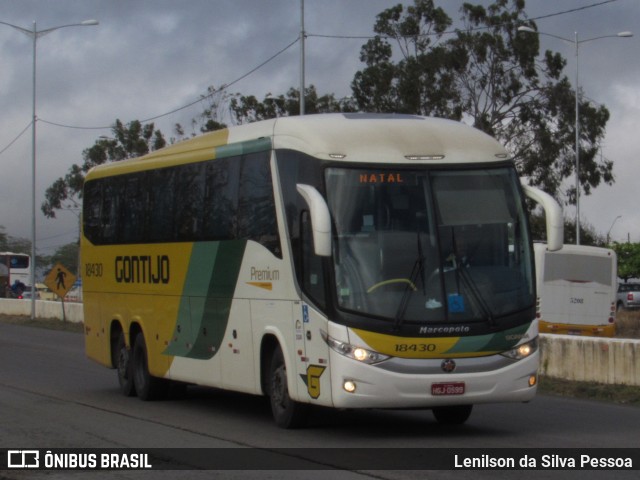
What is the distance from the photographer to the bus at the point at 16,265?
90812 mm

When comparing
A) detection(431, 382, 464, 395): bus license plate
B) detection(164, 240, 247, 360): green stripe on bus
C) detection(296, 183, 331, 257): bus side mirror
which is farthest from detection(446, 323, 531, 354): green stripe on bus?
detection(164, 240, 247, 360): green stripe on bus

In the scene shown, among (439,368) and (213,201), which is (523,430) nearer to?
(439,368)

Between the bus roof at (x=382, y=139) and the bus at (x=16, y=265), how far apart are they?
7992 cm

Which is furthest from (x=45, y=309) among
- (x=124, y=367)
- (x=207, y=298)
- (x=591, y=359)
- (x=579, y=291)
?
(x=207, y=298)

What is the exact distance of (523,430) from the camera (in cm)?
1313

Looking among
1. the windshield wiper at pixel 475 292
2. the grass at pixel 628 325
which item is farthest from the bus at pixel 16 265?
the windshield wiper at pixel 475 292

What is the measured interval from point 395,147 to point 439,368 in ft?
7.77

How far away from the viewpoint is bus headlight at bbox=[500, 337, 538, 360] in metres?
12.3

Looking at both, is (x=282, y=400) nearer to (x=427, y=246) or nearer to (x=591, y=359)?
(x=427, y=246)

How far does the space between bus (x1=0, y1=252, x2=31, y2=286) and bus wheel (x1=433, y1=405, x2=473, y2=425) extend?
7987cm

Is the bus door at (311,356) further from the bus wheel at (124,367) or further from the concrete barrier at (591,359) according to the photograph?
the concrete barrier at (591,359)

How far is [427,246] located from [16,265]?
8441 centimetres

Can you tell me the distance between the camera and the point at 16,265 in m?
92.9

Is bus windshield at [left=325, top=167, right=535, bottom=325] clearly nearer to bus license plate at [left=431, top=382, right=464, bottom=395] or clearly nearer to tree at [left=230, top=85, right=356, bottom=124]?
bus license plate at [left=431, top=382, right=464, bottom=395]
